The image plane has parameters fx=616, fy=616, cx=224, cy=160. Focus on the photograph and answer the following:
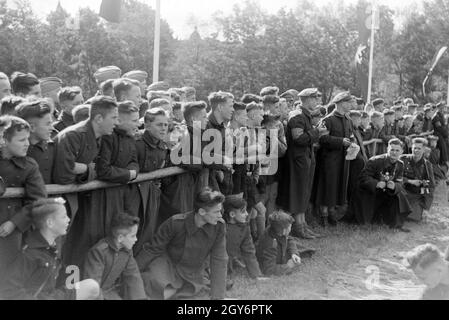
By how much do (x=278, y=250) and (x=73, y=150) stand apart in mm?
2791

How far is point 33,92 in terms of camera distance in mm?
5980

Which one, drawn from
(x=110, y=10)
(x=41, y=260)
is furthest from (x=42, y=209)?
(x=110, y=10)

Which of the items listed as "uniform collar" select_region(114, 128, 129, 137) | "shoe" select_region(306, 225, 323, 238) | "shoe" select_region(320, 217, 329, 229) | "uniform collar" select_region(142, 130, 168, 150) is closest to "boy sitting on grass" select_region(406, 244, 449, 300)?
"uniform collar" select_region(142, 130, 168, 150)

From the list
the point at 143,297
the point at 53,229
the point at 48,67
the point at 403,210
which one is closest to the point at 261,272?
the point at 143,297

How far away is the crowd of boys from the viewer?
179 inches

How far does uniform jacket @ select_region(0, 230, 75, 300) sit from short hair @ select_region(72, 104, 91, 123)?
1420 millimetres

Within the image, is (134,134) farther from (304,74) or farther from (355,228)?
(304,74)

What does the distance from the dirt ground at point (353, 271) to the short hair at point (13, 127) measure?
2507mm

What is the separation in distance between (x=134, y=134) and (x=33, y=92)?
112 centimetres

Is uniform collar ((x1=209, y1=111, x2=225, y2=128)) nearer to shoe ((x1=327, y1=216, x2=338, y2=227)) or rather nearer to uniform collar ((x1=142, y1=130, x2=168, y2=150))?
uniform collar ((x1=142, y1=130, x2=168, y2=150))

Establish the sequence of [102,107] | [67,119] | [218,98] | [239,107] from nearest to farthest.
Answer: [102,107] → [67,119] → [218,98] → [239,107]

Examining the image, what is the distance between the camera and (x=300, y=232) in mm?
8414

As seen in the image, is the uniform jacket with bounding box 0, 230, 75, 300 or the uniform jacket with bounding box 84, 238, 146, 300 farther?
the uniform jacket with bounding box 84, 238, 146, 300

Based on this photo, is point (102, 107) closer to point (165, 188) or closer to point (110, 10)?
point (165, 188)
